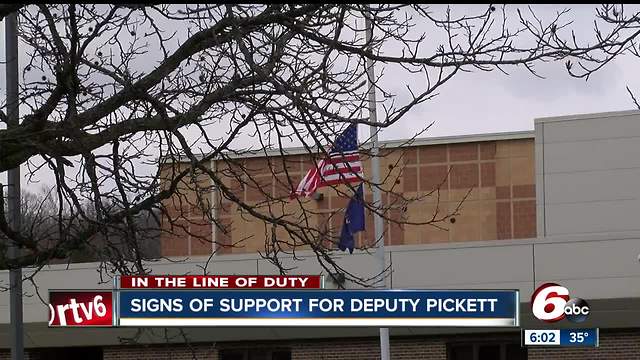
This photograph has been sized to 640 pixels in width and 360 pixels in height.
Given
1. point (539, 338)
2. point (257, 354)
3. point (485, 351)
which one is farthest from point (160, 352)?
point (539, 338)

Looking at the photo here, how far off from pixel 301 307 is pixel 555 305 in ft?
50.3

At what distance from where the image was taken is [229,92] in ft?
34.6

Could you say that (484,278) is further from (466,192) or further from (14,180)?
(466,192)

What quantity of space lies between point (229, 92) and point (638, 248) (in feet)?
70.3

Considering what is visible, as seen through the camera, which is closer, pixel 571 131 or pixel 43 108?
pixel 43 108

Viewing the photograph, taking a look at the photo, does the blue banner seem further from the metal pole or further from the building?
the building

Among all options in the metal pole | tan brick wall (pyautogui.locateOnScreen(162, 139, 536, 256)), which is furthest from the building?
tan brick wall (pyautogui.locateOnScreen(162, 139, 536, 256))

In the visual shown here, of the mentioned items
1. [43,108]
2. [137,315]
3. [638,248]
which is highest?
[638,248]

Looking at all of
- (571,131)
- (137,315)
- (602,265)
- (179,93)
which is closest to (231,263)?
(602,265)

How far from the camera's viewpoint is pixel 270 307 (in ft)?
44.4

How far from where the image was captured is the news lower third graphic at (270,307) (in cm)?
1309

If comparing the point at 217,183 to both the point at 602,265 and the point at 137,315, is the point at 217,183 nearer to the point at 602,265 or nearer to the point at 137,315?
the point at 137,315

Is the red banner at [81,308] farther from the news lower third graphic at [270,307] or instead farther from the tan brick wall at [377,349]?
the tan brick wall at [377,349]

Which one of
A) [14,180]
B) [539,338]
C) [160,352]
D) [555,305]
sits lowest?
[539,338]
